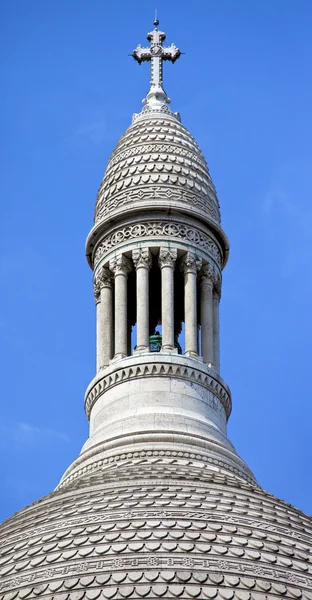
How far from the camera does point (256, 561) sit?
32.7 m

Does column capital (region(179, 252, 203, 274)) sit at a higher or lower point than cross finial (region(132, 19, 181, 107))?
lower

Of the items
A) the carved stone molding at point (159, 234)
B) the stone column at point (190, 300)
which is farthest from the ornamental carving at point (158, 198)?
the stone column at point (190, 300)

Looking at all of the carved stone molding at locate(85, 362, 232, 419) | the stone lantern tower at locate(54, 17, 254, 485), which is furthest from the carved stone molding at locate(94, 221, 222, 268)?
the carved stone molding at locate(85, 362, 232, 419)

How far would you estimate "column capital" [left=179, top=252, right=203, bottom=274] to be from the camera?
139 feet

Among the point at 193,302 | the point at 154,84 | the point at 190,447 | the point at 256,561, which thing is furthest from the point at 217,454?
the point at 154,84

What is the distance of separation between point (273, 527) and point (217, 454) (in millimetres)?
4913

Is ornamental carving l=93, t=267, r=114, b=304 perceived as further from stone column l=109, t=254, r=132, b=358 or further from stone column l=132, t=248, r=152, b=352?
stone column l=132, t=248, r=152, b=352

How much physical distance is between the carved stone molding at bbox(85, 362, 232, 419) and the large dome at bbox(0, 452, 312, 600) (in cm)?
355

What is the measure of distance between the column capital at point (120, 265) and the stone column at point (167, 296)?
76cm

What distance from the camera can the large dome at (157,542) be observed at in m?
31.7

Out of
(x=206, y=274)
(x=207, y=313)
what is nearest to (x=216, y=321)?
(x=207, y=313)

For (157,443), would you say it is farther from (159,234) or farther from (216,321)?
(159,234)

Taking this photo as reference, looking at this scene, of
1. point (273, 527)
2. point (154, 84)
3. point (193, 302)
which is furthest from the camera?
point (154, 84)

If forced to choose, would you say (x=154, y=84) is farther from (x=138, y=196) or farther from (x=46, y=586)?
(x=46, y=586)
